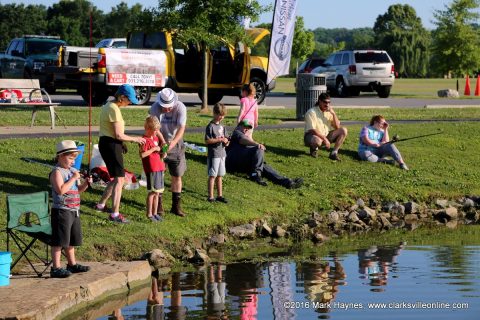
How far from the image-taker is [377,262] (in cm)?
1466

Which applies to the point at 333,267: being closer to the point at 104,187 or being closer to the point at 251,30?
the point at 104,187

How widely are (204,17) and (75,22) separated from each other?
5642 cm

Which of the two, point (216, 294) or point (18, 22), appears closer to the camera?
point (216, 294)

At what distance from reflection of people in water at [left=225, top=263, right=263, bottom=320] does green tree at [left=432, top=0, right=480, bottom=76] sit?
34452mm

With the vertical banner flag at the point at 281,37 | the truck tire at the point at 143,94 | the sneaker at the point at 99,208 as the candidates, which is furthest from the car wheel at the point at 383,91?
the sneaker at the point at 99,208

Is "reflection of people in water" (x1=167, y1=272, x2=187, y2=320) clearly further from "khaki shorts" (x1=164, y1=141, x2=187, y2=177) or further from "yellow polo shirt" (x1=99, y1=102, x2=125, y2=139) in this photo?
"khaki shorts" (x1=164, y1=141, x2=187, y2=177)

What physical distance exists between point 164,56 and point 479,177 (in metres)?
11.4

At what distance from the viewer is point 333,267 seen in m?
14.2

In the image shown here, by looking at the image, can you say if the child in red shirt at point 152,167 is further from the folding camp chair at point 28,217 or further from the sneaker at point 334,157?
the sneaker at point 334,157

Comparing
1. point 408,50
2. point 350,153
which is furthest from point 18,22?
point 350,153

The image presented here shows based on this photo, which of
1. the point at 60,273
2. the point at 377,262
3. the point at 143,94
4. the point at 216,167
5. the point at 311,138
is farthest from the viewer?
the point at 143,94

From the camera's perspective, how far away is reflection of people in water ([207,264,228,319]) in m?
11.4

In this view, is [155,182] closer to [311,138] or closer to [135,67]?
[311,138]

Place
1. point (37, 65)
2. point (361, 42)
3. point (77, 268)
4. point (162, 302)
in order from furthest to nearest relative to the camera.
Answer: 1. point (361, 42)
2. point (37, 65)
3. point (77, 268)
4. point (162, 302)
